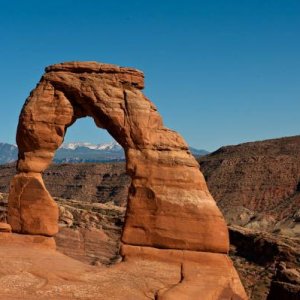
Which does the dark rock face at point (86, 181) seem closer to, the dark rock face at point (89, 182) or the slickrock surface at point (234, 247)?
the dark rock face at point (89, 182)

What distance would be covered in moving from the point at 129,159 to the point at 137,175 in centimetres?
61

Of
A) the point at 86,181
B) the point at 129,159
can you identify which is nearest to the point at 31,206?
the point at 129,159

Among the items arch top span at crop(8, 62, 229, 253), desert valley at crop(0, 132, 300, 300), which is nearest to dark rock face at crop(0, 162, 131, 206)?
desert valley at crop(0, 132, 300, 300)

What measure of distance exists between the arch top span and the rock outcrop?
0.03 metres

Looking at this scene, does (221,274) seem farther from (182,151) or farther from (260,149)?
(260,149)

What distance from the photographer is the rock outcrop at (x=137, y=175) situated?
20.0 metres

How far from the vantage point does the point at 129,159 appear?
20688 millimetres

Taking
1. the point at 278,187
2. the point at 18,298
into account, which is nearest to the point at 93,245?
the point at 18,298

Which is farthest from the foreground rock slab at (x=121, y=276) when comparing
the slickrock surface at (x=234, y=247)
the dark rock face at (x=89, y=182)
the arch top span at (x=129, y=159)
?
the dark rock face at (x=89, y=182)

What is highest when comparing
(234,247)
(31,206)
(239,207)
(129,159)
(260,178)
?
(260,178)

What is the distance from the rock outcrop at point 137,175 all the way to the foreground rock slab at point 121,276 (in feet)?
0.17

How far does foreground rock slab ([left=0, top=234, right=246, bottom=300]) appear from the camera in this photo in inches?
659

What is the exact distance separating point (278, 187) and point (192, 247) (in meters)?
78.2

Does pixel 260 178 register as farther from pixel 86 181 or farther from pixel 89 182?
pixel 86 181
